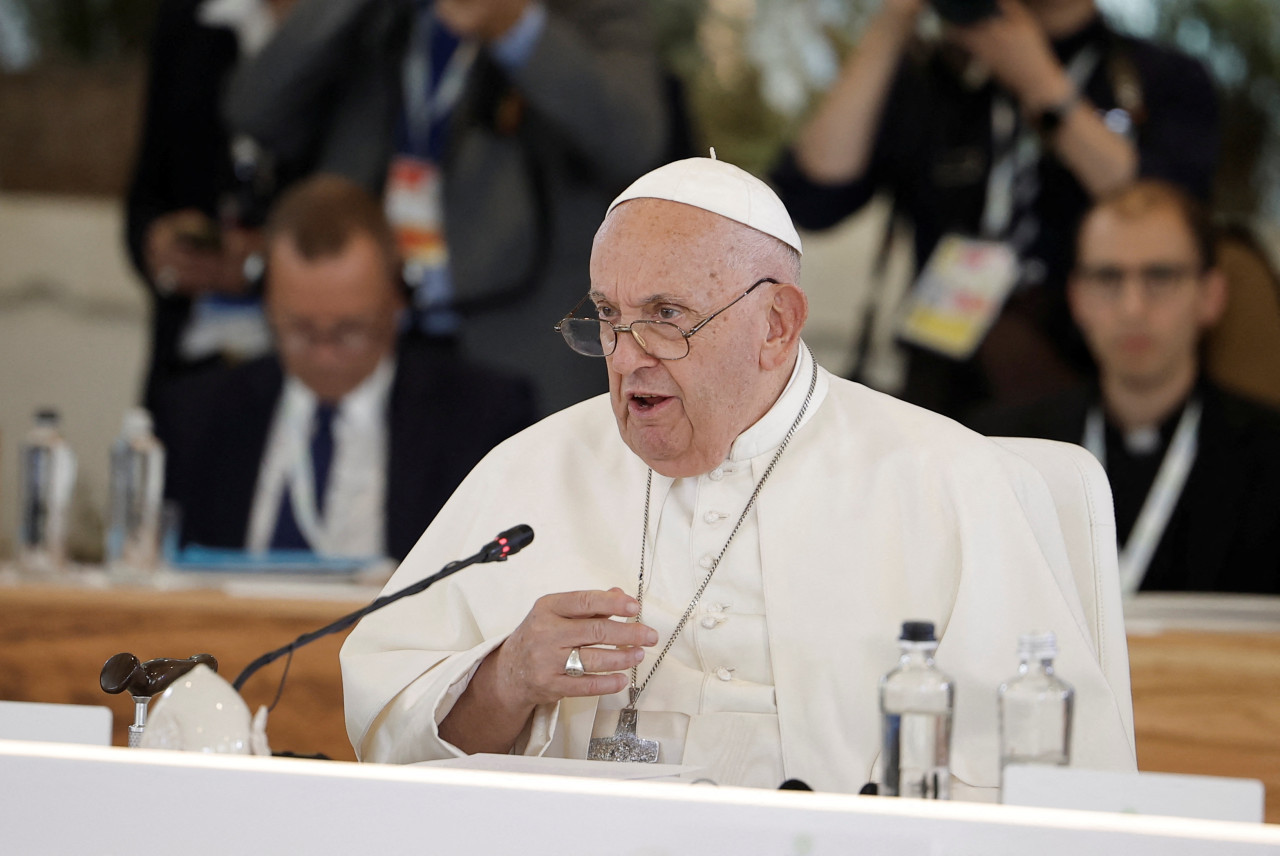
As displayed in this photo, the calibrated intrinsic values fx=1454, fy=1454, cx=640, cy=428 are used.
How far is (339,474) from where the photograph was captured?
473 centimetres

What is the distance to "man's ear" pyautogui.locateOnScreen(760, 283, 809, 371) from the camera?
223cm

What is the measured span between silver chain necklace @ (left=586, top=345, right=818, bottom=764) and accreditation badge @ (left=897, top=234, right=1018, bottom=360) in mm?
2500

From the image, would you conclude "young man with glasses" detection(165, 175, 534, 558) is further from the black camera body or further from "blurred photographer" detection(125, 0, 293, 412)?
the black camera body

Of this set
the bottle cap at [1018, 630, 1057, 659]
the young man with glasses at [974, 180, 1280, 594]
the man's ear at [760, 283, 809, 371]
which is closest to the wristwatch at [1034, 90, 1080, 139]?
the young man with glasses at [974, 180, 1280, 594]

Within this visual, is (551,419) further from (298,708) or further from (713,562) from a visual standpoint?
(298,708)

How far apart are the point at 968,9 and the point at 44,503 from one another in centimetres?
327

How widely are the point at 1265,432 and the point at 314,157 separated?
11.1 ft

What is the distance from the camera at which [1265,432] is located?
464 centimetres

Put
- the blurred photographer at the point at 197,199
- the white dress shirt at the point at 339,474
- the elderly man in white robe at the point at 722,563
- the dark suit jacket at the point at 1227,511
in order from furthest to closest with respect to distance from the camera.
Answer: the blurred photographer at the point at 197,199 → the white dress shirt at the point at 339,474 → the dark suit jacket at the point at 1227,511 → the elderly man in white robe at the point at 722,563

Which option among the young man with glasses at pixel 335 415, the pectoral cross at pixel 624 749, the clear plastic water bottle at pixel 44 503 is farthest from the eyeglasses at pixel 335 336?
the pectoral cross at pixel 624 749

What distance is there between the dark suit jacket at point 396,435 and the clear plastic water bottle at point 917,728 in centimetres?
302

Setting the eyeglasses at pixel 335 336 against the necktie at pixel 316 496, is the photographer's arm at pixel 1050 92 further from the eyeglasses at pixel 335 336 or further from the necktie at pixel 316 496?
the necktie at pixel 316 496

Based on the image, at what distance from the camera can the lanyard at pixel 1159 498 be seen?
460 centimetres

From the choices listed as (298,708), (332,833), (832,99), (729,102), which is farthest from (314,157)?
(332,833)
